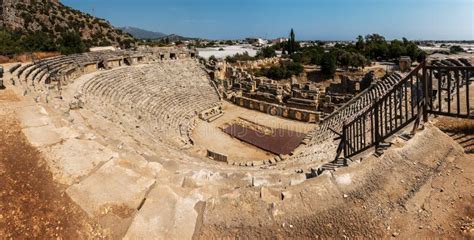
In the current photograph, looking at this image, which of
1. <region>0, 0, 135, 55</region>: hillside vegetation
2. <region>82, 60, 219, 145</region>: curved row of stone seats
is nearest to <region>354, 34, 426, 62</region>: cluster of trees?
<region>82, 60, 219, 145</region>: curved row of stone seats

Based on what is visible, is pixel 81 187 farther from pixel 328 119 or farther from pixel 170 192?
pixel 328 119

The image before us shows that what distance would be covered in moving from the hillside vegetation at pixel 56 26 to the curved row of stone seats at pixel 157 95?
13.8 meters

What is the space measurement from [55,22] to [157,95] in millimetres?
37223

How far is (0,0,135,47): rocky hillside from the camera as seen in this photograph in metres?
41.8

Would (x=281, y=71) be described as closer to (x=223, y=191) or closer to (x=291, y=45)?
(x=291, y=45)

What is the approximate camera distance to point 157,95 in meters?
21.0

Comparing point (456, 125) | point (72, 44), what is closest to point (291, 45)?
point (72, 44)

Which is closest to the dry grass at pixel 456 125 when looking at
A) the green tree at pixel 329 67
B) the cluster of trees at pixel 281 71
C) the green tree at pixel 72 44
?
the green tree at pixel 72 44

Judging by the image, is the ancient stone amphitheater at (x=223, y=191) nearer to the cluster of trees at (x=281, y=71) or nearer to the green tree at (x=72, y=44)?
the green tree at (x=72, y=44)

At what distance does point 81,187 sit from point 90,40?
1922 inches

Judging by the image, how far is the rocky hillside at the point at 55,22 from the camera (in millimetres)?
41844

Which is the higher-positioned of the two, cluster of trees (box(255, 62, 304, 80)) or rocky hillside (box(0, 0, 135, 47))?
rocky hillside (box(0, 0, 135, 47))

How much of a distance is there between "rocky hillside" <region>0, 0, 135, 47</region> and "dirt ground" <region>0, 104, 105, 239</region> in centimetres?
4216

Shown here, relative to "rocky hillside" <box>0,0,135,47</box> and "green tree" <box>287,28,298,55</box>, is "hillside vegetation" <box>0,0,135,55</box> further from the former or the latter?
"green tree" <box>287,28,298,55</box>
